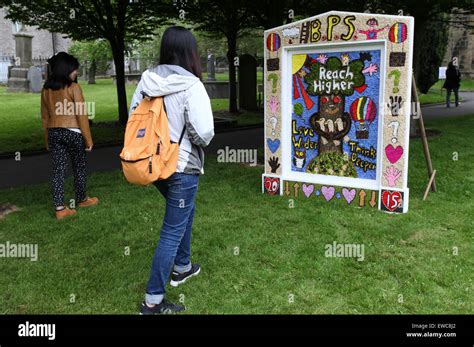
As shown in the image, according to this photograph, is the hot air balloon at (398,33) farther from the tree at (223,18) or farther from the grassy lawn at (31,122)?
the tree at (223,18)

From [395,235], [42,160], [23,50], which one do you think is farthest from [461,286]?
[23,50]

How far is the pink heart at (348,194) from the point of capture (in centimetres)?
636

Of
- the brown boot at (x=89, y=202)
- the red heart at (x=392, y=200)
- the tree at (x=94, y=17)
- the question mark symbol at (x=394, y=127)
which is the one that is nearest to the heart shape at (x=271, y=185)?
the red heart at (x=392, y=200)

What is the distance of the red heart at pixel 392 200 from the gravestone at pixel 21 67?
25813mm

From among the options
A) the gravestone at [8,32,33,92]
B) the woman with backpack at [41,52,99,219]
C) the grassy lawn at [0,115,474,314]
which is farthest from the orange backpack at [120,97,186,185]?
the gravestone at [8,32,33,92]

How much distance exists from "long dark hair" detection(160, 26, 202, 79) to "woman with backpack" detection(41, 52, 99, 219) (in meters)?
2.84

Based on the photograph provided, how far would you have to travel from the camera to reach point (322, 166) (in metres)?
6.64

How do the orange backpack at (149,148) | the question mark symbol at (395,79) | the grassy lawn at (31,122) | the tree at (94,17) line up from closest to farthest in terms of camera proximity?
1. the orange backpack at (149,148)
2. the question mark symbol at (395,79)
3. the grassy lawn at (31,122)
4. the tree at (94,17)

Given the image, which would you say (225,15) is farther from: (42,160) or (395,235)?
(395,235)

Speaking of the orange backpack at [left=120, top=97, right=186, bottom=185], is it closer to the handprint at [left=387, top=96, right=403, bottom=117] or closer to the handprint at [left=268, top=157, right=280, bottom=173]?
the handprint at [left=387, top=96, right=403, bottom=117]

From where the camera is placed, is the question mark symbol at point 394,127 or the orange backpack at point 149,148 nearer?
the orange backpack at point 149,148

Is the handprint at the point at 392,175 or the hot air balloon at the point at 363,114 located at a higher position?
the hot air balloon at the point at 363,114

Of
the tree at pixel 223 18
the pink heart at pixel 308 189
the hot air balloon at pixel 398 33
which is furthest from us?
the tree at pixel 223 18

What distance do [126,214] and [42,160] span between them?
4.54m
